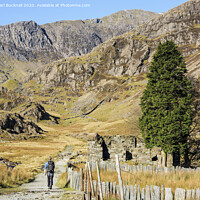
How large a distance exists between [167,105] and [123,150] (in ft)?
28.2

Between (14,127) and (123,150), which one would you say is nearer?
(123,150)

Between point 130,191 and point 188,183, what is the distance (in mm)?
2430

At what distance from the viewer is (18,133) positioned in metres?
107

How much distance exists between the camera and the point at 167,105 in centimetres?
2455

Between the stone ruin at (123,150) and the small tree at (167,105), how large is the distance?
2852 millimetres

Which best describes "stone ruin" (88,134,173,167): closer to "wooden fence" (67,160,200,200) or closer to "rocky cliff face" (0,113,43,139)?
"wooden fence" (67,160,200,200)

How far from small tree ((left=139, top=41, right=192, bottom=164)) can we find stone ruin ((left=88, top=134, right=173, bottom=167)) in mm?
2852

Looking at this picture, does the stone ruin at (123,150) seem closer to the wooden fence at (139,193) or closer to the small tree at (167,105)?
the small tree at (167,105)

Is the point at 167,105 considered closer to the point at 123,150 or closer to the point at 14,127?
the point at 123,150

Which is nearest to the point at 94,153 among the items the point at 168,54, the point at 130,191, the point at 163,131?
the point at 163,131

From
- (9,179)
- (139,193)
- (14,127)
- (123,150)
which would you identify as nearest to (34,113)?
(14,127)

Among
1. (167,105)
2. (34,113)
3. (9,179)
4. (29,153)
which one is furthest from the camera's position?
(34,113)

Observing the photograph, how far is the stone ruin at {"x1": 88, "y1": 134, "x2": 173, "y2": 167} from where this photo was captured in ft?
89.3

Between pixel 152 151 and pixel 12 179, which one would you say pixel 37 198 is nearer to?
pixel 12 179
